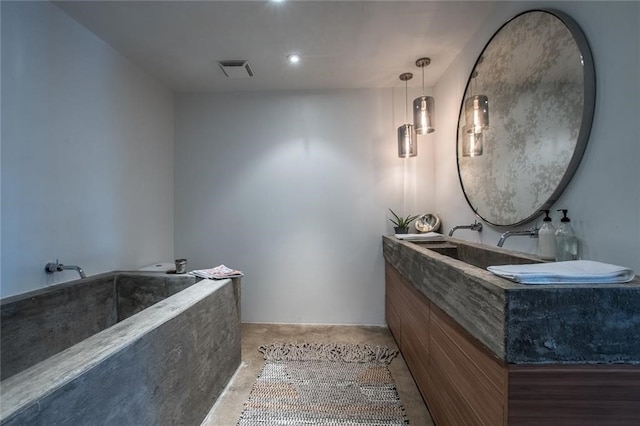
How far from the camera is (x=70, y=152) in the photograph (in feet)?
5.87

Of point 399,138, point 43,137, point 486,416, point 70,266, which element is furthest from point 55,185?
point 399,138

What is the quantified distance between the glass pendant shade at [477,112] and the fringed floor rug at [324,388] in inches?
71.5

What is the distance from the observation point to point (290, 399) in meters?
1.69

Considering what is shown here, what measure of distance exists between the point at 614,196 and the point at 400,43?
5.47 ft

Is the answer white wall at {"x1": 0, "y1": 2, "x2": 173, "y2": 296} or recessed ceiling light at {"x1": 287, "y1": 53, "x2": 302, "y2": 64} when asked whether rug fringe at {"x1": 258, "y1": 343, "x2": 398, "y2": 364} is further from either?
recessed ceiling light at {"x1": 287, "y1": 53, "x2": 302, "y2": 64}

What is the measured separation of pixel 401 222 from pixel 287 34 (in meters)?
1.86

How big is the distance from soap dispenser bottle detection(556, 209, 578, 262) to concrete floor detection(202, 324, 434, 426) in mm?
1109

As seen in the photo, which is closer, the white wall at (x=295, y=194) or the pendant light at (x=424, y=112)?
the pendant light at (x=424, y=112)

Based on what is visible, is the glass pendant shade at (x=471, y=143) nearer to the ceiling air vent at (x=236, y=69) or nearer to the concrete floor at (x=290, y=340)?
the concrete floor at (x=290, y=340)

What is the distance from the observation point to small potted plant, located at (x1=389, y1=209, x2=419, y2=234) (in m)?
2.66

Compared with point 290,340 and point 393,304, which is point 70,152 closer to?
point 290,340

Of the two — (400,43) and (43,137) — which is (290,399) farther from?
(400,43)

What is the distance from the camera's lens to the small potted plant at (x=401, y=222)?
2.66 m

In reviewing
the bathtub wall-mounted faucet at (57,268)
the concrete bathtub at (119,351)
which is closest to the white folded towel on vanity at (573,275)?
the concrete bathtub at (119,351)
